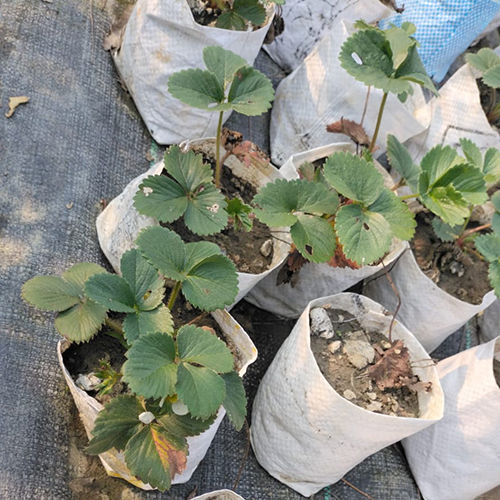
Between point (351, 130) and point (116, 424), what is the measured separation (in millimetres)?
959

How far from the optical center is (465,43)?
5.68ft

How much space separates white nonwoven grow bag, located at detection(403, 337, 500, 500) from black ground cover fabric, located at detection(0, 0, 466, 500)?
0.08 meters

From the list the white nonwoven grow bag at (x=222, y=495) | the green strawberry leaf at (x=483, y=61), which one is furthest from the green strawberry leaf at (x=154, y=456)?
the green strawberry leaf at (x=483, y=61)

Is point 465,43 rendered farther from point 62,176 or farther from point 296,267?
point 62,176

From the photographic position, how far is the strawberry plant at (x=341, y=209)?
1022 millimetres

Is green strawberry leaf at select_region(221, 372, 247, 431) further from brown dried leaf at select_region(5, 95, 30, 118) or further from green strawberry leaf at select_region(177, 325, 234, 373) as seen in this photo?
brown dried leaf at select_region(5, 95, 30, 118)

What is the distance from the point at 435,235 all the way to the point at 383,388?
21.7 inches

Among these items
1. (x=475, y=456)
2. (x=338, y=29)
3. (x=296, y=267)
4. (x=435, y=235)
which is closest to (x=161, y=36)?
(x=338, y=29)

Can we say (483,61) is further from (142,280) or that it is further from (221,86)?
(142,280)

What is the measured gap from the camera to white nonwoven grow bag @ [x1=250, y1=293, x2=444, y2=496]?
1.06 meters

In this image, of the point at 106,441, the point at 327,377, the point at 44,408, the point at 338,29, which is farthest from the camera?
the point at 338,29

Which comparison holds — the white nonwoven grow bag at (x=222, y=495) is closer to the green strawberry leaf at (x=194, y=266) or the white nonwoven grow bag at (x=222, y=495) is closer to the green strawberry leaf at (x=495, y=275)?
the green strawberry leaf at (x=194, y=266)

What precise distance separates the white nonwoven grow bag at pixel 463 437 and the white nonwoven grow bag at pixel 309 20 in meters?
1.00

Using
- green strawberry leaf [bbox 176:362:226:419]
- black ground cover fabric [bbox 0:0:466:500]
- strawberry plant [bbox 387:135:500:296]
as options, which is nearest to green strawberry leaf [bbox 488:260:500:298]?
strawberry plant [bbox 387:135:500:296]
